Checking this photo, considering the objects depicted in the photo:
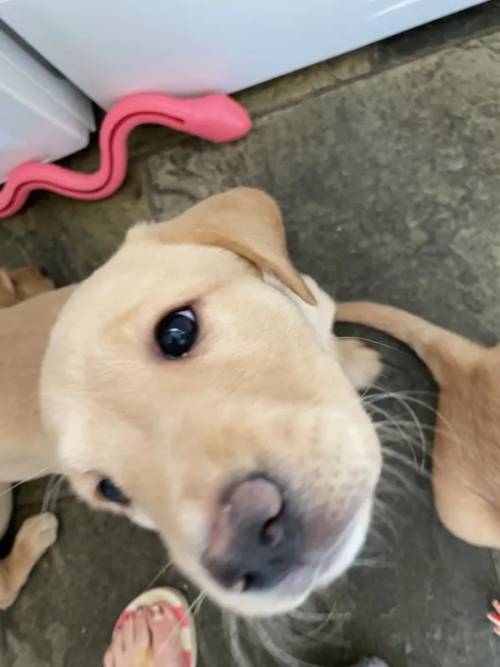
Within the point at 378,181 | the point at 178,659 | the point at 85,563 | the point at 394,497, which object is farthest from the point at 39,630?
the point at 378,181

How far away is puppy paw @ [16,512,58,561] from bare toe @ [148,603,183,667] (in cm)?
43

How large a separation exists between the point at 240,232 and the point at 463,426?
2.72 ft

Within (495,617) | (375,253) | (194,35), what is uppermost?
(194,35)

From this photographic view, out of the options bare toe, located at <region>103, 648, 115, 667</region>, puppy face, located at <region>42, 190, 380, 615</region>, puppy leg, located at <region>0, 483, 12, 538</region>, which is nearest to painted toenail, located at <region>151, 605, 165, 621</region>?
bare toe, located at <region>103, 648, 115, 667</region>

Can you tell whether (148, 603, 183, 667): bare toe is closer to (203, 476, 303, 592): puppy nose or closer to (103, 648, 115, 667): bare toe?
(103, 648, 115, 667): bare toe

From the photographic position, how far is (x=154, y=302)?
1429 millimetres

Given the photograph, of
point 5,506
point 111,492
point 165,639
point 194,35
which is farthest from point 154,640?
point 194,35

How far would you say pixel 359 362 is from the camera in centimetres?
221

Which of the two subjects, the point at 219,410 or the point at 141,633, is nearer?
the point at 219,410

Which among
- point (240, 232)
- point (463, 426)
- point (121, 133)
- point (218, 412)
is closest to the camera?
point (218, 412)

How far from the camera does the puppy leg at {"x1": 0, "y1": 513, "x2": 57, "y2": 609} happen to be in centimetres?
243

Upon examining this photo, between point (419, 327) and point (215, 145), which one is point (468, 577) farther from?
point (215, 145)

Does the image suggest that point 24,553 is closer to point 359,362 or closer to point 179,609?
point 179,609

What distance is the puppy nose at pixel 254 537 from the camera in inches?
44.8
